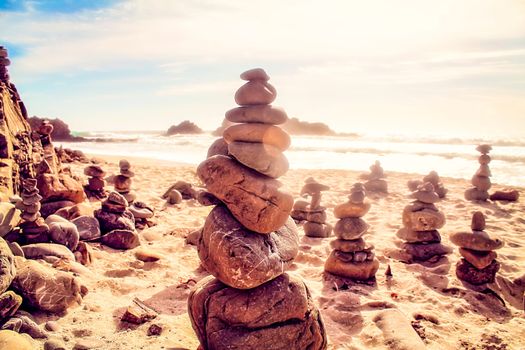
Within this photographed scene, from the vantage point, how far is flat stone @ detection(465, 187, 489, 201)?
38.4 ft

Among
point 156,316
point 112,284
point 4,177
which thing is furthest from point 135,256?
point 4,177

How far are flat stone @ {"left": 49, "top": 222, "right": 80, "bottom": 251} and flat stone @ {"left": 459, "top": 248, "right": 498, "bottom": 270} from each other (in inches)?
259

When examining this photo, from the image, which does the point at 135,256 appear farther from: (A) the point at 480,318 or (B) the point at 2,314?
(A) the point at 480,318

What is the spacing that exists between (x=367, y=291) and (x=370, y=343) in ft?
4.93

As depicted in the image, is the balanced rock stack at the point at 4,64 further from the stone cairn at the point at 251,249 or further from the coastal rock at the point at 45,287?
the stone cairn at the point at 251,249

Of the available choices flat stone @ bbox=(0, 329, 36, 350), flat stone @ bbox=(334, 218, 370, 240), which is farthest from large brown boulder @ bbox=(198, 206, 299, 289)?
flat stone @ bbox=(334, 218, 370, 240)

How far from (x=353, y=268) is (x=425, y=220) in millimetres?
2106

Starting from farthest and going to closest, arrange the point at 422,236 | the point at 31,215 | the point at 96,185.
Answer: the point at 96,185 < the point at 422,236 < the point at 31,215

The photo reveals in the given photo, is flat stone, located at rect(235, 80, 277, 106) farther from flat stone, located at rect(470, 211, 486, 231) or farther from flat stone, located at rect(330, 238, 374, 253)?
flat stone, located at rect(470, 211, 486, 231)

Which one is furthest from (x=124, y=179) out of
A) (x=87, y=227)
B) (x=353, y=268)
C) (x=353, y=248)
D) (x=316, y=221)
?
(x=353, y=268)

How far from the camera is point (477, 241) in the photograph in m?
5.92

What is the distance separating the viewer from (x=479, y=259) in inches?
233

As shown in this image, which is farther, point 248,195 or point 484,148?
point 484,148

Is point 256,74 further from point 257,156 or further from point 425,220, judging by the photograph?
point 425,220
